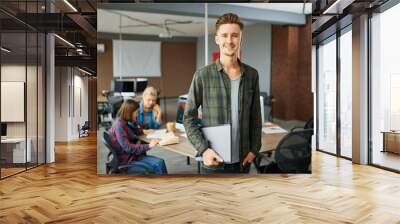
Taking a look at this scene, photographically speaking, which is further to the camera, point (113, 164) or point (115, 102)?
point (113, 164)

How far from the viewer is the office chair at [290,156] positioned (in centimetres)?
513

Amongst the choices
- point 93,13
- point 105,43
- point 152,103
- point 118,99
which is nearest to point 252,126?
point 152,103

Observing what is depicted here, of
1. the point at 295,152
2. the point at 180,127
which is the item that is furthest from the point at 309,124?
the point at 180,127

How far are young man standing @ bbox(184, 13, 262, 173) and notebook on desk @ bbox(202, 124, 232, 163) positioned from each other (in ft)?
0.17

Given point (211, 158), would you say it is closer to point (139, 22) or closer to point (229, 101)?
point (229, 101)

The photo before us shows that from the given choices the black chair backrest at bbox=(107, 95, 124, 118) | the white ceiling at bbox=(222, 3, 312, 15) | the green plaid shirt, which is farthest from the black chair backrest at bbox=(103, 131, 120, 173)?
the white ceiling at bbox=(222, 3, 312, 15)

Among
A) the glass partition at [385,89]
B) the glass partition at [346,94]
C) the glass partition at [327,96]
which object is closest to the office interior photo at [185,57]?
the glass partition at [385,89]

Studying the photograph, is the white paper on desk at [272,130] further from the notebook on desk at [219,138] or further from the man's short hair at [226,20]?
the man's short hair at [226,20]

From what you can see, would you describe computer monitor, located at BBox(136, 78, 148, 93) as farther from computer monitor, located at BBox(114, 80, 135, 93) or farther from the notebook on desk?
the notebook on desk

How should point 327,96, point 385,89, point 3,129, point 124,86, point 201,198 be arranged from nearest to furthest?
point 201,198 < point 124,86 < point 3,129 < point 385,89 < point 327,96

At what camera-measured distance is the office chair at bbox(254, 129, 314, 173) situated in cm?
513

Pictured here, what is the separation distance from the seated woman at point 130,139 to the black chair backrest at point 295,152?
159 cm

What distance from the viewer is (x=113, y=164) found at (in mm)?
5258

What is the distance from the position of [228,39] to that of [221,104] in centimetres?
85
